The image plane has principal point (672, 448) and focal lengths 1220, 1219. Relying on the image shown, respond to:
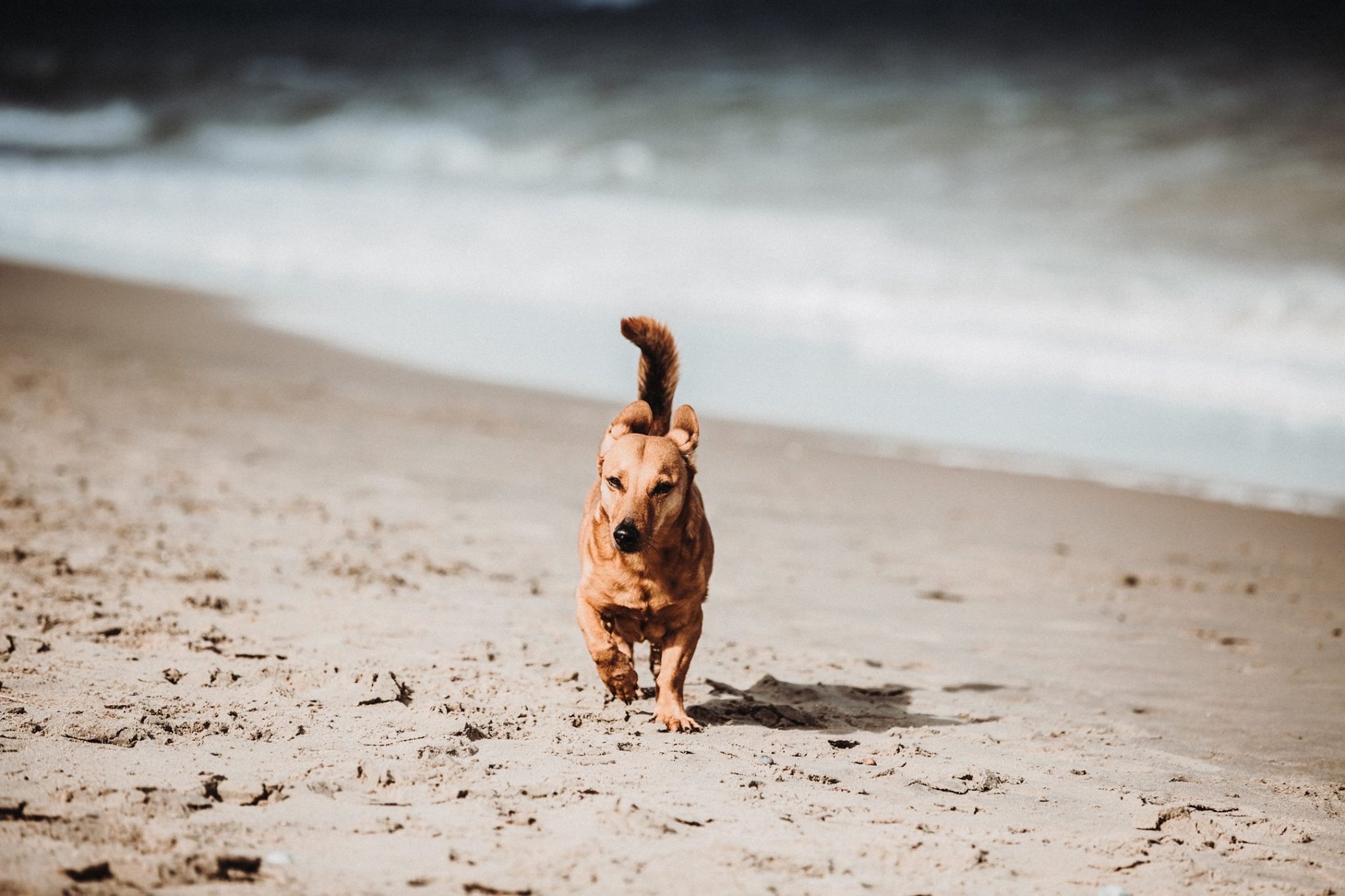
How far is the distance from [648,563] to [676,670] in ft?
1.22

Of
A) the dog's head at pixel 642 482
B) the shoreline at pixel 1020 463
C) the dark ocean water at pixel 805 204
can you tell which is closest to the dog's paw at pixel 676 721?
the dog's head at pixel 642 482

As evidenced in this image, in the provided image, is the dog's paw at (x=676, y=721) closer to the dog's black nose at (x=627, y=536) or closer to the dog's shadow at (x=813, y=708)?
the dog's shadow at (x=813, y=708)

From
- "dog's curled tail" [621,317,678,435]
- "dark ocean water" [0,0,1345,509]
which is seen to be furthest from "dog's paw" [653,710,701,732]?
"dark ocean water" [0,0,1345,509]

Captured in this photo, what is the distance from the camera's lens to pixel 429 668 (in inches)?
163

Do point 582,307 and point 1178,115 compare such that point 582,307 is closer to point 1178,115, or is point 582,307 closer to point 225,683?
point 225,683

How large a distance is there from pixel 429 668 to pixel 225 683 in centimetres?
66

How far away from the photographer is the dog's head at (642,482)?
140 inches

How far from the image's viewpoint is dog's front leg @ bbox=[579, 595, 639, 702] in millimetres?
3816

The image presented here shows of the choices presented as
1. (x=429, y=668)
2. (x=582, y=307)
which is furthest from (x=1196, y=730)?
(x=582, y=307)

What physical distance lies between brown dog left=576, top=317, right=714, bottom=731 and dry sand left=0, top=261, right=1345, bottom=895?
0.18 m

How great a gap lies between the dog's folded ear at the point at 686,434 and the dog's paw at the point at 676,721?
30.3 inches

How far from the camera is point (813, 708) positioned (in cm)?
413

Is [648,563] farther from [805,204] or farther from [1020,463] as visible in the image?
[805,204]

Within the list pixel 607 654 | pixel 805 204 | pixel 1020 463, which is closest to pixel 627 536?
pixel 607 654
